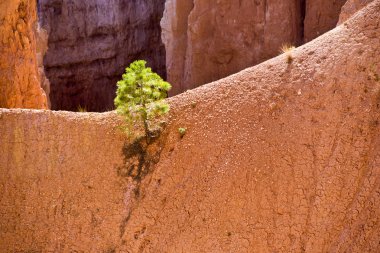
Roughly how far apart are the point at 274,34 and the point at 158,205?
1004cm

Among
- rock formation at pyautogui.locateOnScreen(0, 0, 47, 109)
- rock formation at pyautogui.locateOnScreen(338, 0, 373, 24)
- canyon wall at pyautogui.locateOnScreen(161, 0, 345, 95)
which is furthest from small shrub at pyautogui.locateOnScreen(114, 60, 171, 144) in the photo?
canyon wall at pyautogui.locateOnScreen(161, 0, 345, 95)

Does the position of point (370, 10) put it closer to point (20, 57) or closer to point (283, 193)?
point (283, 193)

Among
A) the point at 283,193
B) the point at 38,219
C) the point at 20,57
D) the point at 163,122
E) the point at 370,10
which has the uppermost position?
the point at 370,10

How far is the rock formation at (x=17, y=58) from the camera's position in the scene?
17078 millimetres

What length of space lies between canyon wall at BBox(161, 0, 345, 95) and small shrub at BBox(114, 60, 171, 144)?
7701 millimetres

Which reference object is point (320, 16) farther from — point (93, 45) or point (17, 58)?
point (93, 45)

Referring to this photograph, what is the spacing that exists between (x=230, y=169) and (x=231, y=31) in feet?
35.0

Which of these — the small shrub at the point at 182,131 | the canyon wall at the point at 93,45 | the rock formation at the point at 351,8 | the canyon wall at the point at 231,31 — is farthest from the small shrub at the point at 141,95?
the canyon wall at the point at 93,45

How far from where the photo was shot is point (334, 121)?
37.0 feet

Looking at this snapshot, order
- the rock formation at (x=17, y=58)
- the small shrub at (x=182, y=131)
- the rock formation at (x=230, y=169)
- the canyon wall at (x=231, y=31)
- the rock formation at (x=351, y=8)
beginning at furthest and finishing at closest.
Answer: the canyon wall at (x=231, y=31) → the rock formation at (x=17, y=58) → the rock formation at (x=351, y=8) → the small shrub at (x=182, y=131) → the rock formation at (x=230, y=169)

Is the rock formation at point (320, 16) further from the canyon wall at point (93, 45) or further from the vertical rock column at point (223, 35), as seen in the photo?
the canyon wall at point (93, 45)

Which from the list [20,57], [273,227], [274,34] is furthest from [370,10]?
[20,57]

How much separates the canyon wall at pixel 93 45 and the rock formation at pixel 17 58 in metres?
18.1

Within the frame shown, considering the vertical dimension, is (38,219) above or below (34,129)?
below
